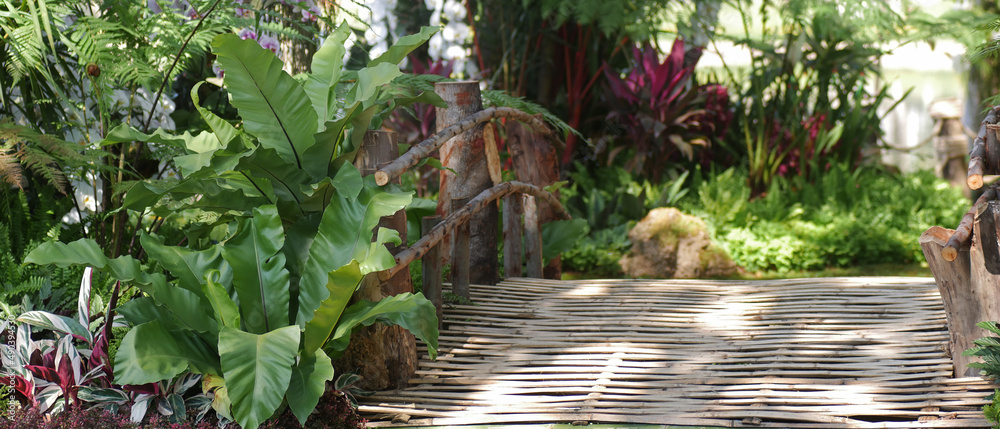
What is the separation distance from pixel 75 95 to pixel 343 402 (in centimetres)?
216

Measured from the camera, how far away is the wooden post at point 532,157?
4.59 metres

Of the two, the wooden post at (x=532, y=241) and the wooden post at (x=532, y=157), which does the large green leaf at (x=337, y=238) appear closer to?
the wooden post at (x=532, y=241)

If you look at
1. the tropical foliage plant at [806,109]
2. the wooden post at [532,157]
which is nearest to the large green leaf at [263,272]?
the wooden post at [532,157]

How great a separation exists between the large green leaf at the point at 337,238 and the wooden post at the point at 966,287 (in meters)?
1.68

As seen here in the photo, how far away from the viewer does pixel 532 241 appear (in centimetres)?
432

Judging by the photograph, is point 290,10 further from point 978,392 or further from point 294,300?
point 978,392

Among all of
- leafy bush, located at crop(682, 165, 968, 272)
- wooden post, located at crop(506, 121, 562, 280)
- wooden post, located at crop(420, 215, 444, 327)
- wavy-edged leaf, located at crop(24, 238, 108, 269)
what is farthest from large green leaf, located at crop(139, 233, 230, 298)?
leafy bush, located at crop(682, 165, 968, 272)

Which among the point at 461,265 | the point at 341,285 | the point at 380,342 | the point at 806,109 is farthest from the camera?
the point at 806,109

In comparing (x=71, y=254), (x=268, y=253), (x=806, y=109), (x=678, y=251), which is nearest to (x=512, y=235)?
(x=678, y=251)

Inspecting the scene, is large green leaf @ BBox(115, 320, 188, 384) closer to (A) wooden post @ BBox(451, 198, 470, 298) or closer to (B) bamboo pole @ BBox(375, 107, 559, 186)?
(B) bamboo pole @ BBox(375, 107, 559, 186)

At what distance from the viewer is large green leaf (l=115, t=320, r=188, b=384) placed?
6.50ft

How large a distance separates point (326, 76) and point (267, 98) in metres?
0.25

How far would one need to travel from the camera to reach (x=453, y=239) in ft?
11.6

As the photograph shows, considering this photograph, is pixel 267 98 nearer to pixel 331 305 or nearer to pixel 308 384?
pixel 331 305
